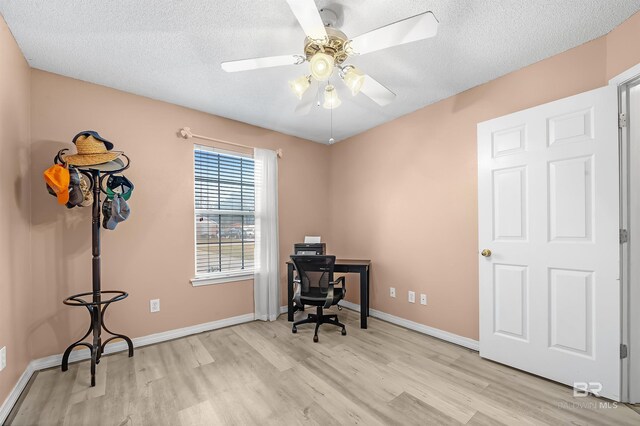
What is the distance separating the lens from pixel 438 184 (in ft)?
9.42

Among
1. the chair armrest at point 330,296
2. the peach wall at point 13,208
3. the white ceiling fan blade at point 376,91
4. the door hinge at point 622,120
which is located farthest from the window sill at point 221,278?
the door hinge at point 622,120

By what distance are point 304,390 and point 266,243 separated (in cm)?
182

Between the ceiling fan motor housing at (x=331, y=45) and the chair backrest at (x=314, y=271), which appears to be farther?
the chair backrest at (x=314, y=271)

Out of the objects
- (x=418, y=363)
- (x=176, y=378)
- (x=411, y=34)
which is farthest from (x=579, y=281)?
(x=176, y=378)

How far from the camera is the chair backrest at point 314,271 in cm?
282

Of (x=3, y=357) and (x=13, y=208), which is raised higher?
(x=13, y=208)

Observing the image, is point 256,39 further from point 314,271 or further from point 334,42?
point 314,271

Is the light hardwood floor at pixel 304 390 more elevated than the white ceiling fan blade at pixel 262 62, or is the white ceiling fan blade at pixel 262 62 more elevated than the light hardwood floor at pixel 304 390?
the white ceiling fan blade at pixel 262 62

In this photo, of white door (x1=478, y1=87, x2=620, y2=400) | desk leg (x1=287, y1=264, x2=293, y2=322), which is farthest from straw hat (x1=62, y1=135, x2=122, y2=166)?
white door (x1=478, y1=87, x2=620, y2=400)

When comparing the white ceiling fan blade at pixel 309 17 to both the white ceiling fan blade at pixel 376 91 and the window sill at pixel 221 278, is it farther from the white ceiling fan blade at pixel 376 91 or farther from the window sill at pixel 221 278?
the window sill at pixel 221 278

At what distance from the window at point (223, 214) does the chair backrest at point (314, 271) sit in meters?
0.82

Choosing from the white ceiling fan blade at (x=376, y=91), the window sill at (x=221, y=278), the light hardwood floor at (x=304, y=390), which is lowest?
the light hardwood floor at (x=304, y=390)

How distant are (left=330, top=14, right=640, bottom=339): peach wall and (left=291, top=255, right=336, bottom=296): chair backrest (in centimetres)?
93

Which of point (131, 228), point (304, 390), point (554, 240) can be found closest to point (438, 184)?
point (554, 240)
